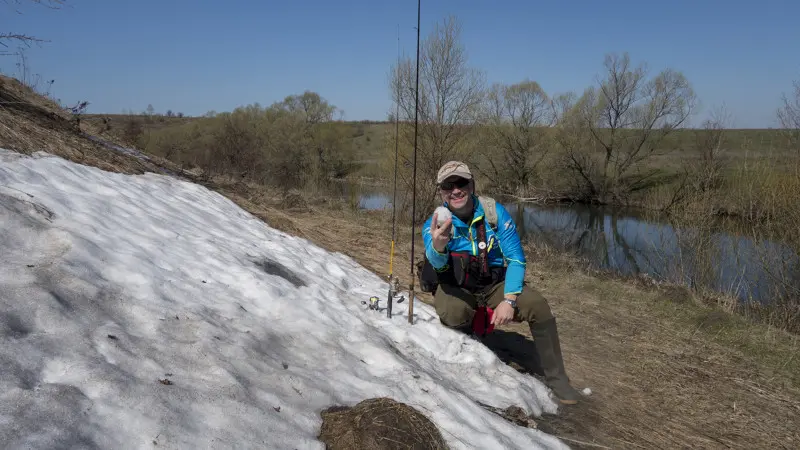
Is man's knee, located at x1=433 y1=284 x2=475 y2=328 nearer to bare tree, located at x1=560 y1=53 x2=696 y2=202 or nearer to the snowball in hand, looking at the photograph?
the snowball in hand

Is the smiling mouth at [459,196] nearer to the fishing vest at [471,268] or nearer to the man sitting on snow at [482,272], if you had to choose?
the man sitting on snow at [482,272]

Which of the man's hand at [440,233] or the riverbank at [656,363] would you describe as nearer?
the man's hand at [440,233]

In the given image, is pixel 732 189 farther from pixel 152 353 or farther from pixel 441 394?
pixel 152 353

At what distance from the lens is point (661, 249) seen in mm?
10617

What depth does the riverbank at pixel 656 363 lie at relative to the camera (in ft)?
12.8

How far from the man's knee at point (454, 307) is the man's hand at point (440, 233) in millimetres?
660

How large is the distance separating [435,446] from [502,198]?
105ft

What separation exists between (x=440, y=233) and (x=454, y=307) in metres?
0.93

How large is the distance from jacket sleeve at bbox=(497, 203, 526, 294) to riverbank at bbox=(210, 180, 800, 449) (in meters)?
1.06

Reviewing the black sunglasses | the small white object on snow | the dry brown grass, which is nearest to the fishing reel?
the small white object on snow

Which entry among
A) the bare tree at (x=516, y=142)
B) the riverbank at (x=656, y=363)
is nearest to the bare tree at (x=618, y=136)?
the bare tree at (x=516, y=142)

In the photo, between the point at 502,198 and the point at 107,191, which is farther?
the point at 502,198

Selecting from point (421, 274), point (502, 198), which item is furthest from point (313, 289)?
point (502, 198)

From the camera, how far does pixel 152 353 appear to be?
8.81ft
